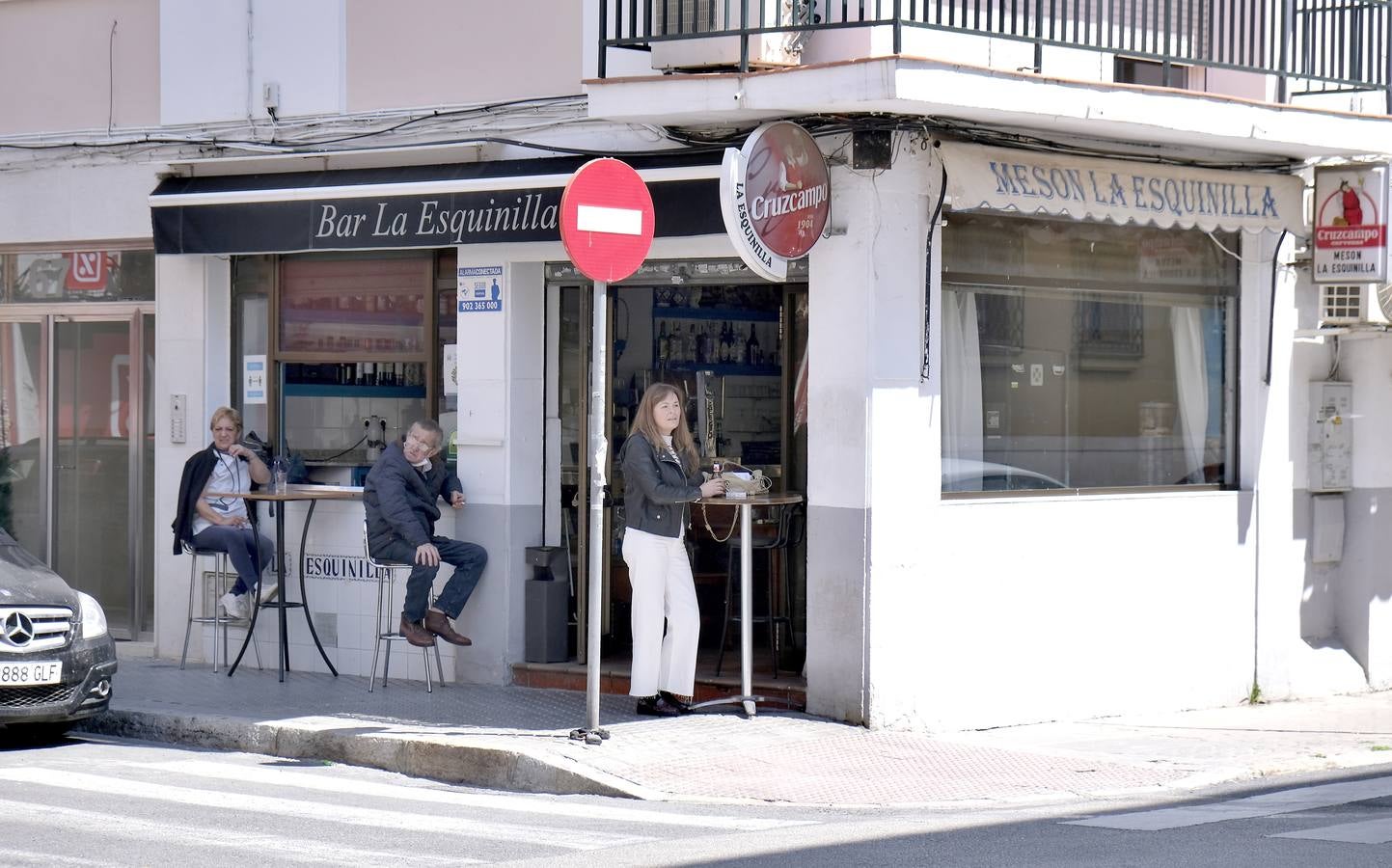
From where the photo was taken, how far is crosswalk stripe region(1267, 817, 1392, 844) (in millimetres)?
7246

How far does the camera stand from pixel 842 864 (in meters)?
6.88

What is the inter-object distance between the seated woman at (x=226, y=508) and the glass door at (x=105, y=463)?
125 centimetres

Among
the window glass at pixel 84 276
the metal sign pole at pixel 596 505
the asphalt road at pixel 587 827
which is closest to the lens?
the asphalt road at pixel 587 827

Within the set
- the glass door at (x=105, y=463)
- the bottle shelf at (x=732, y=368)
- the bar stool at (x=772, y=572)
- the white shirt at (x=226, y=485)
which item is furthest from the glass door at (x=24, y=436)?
the bar stool at (x=772, y=572)

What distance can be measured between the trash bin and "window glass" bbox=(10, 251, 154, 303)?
3.94 metres

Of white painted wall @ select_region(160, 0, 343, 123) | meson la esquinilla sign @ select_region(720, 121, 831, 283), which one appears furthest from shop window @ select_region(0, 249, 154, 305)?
meson la esquinilla sign @ select_region(720, 121, 831, 283)

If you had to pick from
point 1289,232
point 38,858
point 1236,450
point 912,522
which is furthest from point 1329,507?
point 38,858

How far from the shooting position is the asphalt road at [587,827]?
23.1 ft

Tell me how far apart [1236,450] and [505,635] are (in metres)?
5.13

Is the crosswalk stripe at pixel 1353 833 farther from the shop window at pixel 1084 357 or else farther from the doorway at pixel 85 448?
the doorway at pixel 85 448

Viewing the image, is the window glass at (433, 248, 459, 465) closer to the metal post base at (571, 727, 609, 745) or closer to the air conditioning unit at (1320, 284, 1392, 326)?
the metal post base at (571, 727, 609, 745)

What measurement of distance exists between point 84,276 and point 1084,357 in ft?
24.8

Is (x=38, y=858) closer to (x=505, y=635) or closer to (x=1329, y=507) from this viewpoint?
(x=505, y=635)

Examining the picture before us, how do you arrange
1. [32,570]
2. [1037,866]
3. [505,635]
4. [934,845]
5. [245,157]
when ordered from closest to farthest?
[1037,866] → [934,845] → [32,570] → [505,635] → [245,157]
